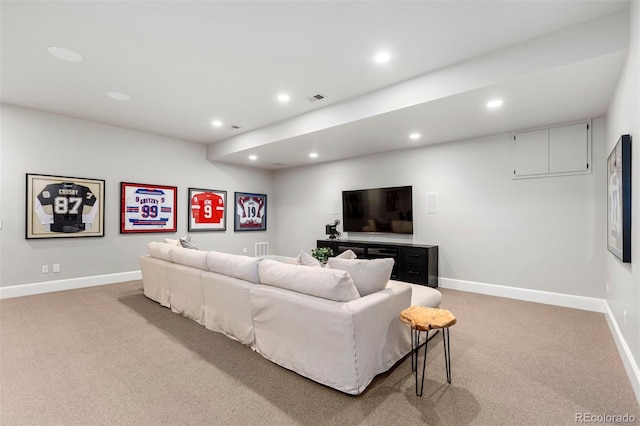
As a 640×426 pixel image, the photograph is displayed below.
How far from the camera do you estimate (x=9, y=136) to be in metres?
4.50

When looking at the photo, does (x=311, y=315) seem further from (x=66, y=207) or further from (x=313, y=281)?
(x=66, y=207)

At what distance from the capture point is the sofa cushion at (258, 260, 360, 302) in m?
2.16

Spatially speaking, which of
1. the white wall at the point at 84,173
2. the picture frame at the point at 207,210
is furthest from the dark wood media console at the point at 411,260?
the white wall at the point at 84,173

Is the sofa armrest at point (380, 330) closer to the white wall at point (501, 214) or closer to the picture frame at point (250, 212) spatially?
the white wall at point (501, 214)

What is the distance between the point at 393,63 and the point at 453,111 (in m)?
1.05

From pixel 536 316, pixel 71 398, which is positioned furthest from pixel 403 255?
pixel 71 398

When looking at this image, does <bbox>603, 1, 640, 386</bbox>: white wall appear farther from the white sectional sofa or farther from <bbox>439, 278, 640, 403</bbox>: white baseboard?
the white sectional sofa

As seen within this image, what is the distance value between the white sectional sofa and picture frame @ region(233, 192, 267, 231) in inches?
164

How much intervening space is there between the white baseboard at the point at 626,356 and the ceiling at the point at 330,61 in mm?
2361

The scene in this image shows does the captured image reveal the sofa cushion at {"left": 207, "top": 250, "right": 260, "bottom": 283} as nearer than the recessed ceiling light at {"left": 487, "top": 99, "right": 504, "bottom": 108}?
Yes

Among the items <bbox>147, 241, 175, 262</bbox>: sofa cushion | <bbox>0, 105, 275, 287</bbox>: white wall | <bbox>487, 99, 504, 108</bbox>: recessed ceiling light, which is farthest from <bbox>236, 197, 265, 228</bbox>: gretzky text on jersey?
<bbox>487, 99, 504, 108</bbox>: recessed ceiling light

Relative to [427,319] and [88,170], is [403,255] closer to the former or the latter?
[427,319]

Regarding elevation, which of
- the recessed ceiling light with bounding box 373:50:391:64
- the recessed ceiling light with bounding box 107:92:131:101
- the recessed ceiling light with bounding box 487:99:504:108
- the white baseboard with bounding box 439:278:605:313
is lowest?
the white baseboard with bounding box 439:278:605:313

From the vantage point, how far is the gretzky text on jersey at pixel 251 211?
24.6 feet
